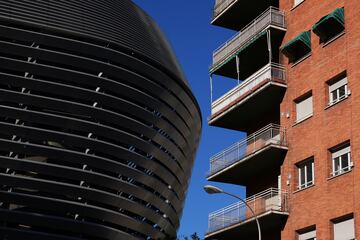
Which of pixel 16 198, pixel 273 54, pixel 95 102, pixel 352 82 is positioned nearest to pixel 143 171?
pixel 95 102

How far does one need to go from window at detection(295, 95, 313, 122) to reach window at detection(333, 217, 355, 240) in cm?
448

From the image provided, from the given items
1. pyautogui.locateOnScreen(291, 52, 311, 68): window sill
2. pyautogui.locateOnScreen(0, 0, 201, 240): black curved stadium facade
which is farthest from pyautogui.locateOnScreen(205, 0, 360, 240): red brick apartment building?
pyautogui.locateOnScreen(0, 0, 201, 240): black curved stadium facade

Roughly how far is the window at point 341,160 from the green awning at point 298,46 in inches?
180

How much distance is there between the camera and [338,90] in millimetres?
23938

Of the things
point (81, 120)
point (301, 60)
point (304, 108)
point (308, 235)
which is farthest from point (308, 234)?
point (81, 120)

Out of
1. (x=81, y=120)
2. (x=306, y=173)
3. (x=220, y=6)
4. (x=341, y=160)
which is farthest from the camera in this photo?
(x=81, y=120)

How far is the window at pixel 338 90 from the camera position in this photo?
23.6 meters

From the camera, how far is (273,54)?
94.0 ft

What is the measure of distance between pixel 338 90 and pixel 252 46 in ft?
20.0

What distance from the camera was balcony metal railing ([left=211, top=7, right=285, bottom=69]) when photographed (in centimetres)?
2780

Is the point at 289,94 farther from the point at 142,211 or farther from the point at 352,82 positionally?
the point at 142,211

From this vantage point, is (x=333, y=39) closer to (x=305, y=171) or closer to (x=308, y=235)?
(x=305, y=171)

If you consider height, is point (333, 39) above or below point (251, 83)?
below

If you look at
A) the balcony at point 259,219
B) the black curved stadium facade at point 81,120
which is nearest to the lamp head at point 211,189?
the balcony at point 259,219
